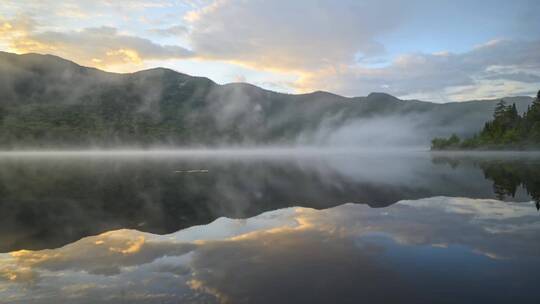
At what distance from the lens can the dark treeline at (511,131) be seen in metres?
146

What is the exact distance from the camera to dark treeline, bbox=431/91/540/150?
146m

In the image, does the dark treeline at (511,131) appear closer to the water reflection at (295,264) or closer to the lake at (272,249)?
the lake at (272,249)

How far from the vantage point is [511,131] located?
156m

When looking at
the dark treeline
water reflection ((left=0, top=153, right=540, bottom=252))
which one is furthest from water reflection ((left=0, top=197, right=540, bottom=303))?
the dark treeline

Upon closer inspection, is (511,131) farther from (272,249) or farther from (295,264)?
(295,264)

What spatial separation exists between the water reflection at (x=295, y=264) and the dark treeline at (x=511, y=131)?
154123 millimetres

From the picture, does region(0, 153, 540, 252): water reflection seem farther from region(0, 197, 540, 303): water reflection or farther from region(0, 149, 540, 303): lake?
region(0, 197, 540, 303): water reflection

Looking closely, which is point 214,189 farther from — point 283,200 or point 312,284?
point 312,284

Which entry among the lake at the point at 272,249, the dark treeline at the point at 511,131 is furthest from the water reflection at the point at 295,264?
the dark treeline at the point at 511,131

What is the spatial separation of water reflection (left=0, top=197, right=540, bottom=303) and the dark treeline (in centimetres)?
15412

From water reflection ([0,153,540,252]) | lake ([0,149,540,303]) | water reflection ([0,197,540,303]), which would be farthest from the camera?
water reflection ([0,153,540,252])

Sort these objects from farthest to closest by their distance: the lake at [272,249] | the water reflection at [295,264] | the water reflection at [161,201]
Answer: the water reflection at [161,201] → the lake at [272,249] → the water reflection at [295,264]

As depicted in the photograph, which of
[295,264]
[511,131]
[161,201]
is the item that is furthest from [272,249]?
[511,131]

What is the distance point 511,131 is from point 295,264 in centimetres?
17755
